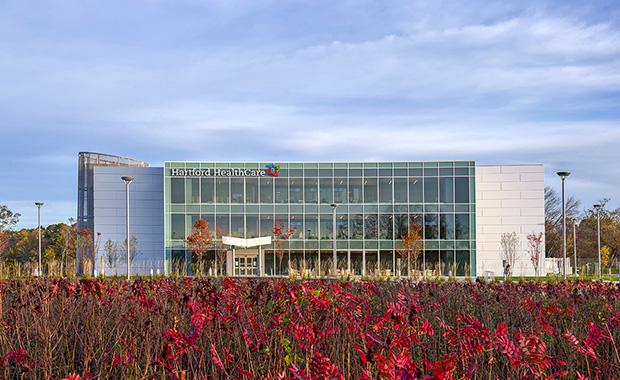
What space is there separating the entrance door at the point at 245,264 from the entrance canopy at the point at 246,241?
312cm

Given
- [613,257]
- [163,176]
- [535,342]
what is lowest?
[613,257]

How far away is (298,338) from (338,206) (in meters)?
37.5

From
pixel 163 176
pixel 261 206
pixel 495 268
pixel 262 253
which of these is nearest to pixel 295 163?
pixel 261 206

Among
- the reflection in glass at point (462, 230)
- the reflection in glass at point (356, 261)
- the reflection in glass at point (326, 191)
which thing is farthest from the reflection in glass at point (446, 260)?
the reflection in glass at point (326, 191)

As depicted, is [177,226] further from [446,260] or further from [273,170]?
[446,260]

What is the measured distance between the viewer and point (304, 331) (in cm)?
398

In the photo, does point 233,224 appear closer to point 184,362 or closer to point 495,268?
point 495,268

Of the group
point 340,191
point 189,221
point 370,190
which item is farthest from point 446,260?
point 189,221

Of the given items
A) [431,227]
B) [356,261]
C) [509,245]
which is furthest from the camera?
[356,261]

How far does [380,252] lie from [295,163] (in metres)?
9.08

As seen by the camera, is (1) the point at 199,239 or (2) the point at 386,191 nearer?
(1) the point at 199,239

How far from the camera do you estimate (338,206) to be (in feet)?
136

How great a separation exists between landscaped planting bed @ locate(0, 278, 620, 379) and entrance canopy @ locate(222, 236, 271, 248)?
2732 centimetres

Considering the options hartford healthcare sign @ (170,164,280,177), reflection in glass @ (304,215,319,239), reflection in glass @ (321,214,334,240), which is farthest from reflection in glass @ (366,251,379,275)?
hartford healthcare sign @ (170,164,280,177)
